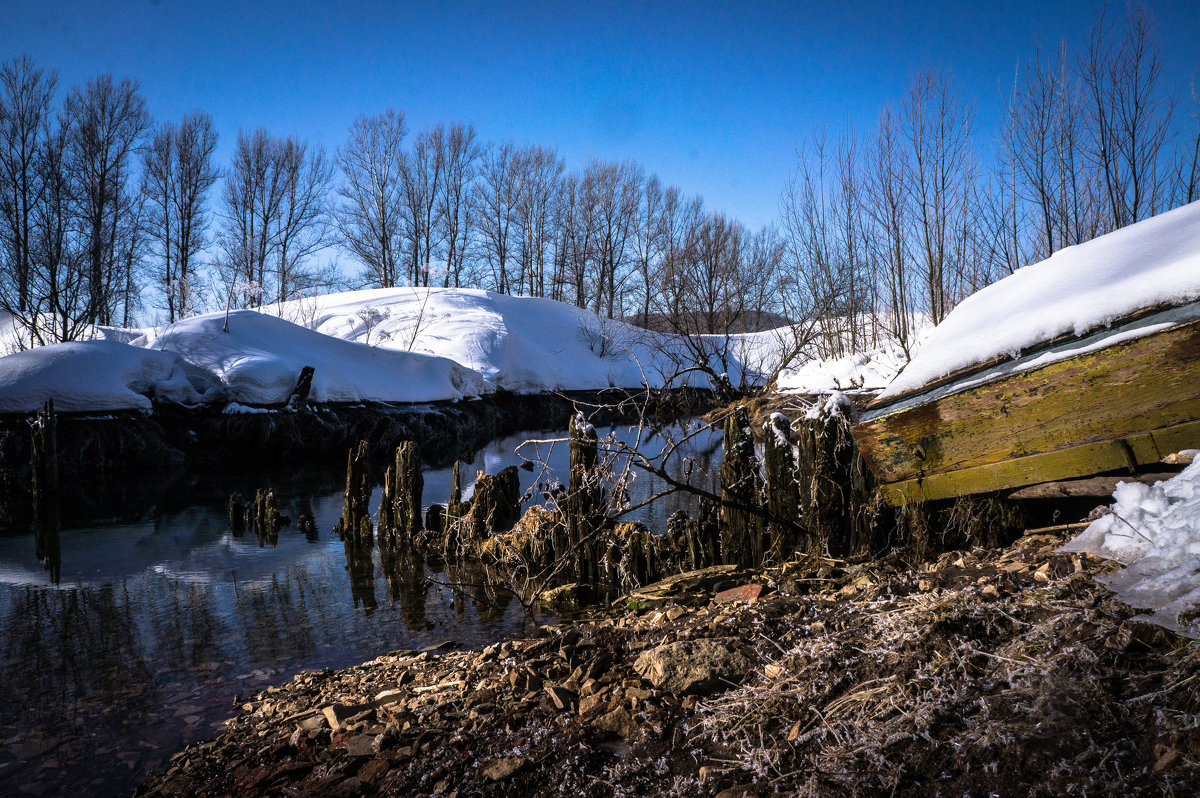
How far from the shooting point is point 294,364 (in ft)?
55.4

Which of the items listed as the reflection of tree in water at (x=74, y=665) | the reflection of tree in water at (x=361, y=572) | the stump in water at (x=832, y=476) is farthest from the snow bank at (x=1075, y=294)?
the reflection of tree in water at (x=74, y=665)

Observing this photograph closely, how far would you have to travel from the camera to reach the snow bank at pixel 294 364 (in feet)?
50.3

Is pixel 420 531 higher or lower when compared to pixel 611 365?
lower

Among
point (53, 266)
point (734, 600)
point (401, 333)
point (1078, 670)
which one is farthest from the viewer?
point (401, 333)

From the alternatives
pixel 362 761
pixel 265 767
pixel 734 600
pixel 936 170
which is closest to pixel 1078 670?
pixel 734 600

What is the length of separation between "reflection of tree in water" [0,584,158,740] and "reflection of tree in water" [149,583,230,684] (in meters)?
0.14

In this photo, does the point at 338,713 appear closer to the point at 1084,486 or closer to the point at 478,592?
the point at 478,592

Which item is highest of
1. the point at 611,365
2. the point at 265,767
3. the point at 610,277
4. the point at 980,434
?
the point at 610,277

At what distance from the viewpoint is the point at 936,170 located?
1292cm

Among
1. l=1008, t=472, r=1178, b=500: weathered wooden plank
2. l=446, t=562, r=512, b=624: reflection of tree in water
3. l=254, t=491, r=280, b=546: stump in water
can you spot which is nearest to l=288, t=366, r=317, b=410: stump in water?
l=254, t=491, r=280, b=546: stump in water

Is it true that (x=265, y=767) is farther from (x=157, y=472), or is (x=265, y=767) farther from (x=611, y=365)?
(x=611, y=365)

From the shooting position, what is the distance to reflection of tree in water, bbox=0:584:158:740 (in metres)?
3.60

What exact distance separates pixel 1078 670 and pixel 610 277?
1623 inches

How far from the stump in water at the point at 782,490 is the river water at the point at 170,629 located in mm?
751
